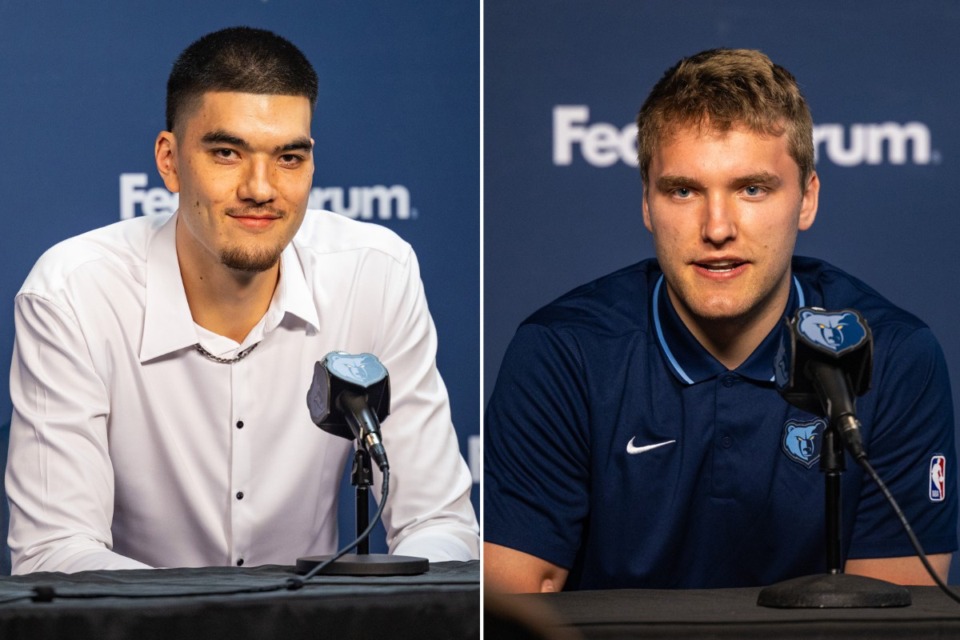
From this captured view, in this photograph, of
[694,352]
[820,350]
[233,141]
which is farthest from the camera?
[233,141]

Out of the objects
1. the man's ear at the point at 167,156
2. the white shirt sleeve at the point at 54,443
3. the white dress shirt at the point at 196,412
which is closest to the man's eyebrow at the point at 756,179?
the white dress shirt at the point at 196,412

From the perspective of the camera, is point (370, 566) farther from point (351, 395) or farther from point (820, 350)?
point (820, 350)

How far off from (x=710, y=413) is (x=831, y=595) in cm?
95

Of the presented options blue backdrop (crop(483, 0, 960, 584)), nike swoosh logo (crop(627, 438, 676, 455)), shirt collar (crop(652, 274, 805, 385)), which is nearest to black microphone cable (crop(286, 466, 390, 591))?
nike swoosh logo (crop(627, 438, 676, 455))

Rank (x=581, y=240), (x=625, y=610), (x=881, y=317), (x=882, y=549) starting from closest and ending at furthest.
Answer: (x=625, y=610) → (x=882, y=549) → (x=881, y=317) → (x=581, y=240)

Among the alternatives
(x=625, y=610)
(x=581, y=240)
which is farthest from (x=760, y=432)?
(x=625, y=610)

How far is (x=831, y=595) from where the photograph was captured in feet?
4.75

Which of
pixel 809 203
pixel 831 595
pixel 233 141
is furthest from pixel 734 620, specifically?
pixel 233 141

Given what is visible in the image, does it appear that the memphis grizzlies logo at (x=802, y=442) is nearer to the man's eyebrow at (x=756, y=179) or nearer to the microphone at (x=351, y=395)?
the man's eyebrow at (x=756, y=179)

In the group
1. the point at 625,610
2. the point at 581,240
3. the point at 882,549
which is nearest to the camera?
the point at 625,610

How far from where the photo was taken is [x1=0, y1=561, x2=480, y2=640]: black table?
4.58 feet

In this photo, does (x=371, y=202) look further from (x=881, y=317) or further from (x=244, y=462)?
(x=881, y=317)

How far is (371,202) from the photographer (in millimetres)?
2691

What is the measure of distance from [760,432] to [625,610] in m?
1.09
